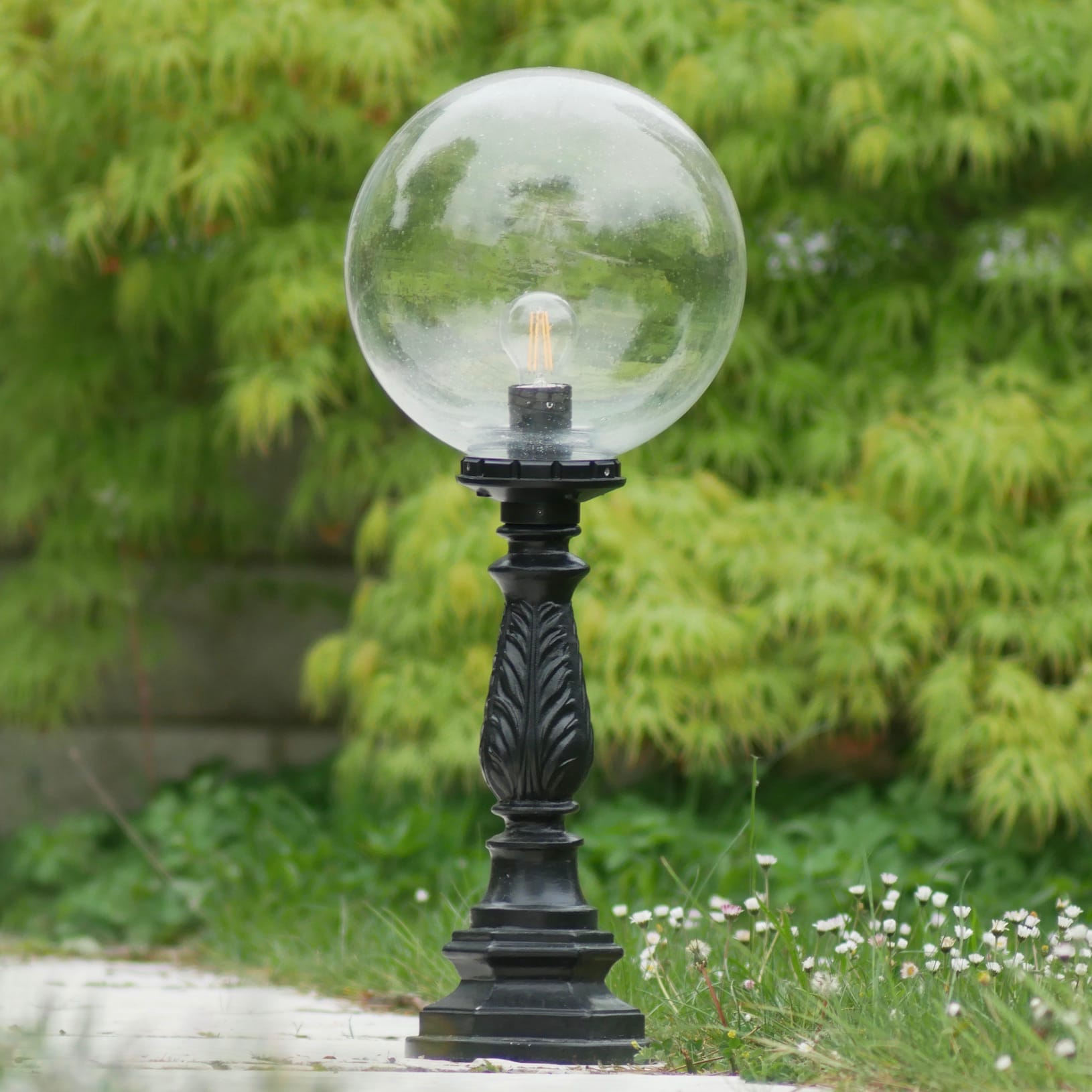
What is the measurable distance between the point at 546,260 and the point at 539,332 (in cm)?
10

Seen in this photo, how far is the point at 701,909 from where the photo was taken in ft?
9.83

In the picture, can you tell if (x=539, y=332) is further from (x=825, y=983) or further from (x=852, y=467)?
(x=852, y=467)

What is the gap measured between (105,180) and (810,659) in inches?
93.6

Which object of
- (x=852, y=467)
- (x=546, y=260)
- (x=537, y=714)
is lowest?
(x=537, y=714)

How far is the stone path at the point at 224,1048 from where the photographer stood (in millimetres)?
1736

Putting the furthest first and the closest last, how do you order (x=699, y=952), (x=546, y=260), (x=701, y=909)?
(x=701, y=909) < (x=699, y=952) < (x=546, y=260)

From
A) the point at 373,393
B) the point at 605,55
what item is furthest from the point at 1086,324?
the point at 373,393

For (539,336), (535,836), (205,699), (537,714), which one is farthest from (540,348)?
(205,699)

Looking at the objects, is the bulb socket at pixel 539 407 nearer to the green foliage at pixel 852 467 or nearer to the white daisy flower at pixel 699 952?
the white daisy flower at pixel 699 952

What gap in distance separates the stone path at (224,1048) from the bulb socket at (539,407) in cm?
90

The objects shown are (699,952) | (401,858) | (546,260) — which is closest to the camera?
(546,260)

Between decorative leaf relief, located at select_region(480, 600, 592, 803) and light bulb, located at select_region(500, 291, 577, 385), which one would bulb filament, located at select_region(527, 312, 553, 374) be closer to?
light bulb, located at select_region(500, 291, 577, 385)

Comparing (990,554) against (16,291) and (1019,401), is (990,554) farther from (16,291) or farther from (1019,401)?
(16,291)

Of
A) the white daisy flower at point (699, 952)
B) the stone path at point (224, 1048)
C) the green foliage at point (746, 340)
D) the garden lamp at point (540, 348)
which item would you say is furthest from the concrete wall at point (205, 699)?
the garden lamp at point (540, 348)
